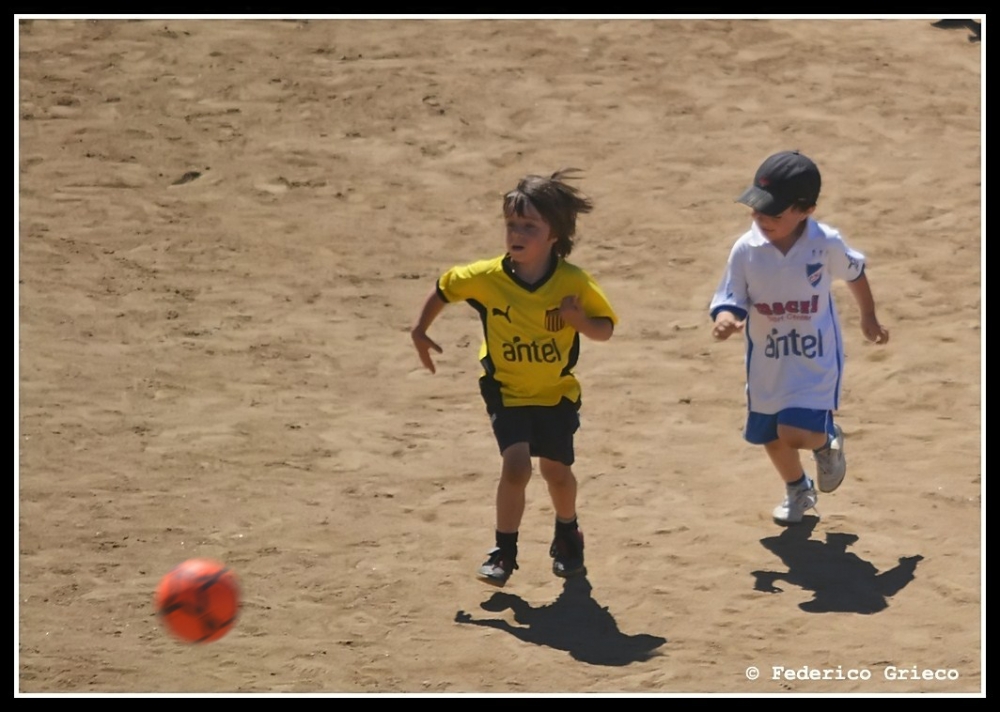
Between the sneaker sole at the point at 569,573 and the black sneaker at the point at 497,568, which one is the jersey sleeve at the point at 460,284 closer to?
the black sneaker at the point at 497,568

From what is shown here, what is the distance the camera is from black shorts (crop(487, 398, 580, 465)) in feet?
20.8

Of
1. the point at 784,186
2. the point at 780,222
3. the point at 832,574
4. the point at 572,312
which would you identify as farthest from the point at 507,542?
the point at 784,186

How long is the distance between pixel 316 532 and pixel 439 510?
59 cm

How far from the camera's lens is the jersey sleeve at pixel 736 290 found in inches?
261

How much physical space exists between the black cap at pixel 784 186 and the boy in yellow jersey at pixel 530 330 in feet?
2.49

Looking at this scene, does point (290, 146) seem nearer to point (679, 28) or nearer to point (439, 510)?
point (679, 28)

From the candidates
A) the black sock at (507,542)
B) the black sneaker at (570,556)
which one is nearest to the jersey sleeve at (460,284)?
the black sock at (507,542)

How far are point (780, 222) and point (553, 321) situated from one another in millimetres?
1094

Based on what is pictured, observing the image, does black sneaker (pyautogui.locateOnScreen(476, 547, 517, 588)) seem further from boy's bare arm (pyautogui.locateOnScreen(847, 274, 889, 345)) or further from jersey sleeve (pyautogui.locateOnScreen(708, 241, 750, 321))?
boy's bare arm (pyautogui.locateOnScreen(847, 274, 889, 345))

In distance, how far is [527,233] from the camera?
6.17 metres

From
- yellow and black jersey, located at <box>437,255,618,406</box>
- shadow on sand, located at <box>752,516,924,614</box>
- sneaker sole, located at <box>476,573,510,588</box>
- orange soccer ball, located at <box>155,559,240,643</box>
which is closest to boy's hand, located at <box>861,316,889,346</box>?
shadow on sand, located at <box>752,516,924,614</box>

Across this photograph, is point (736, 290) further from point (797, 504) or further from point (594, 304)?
point (797, 504)

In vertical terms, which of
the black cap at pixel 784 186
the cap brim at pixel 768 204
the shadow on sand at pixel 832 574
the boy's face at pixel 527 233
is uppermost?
the black cap at pixel 784 186
